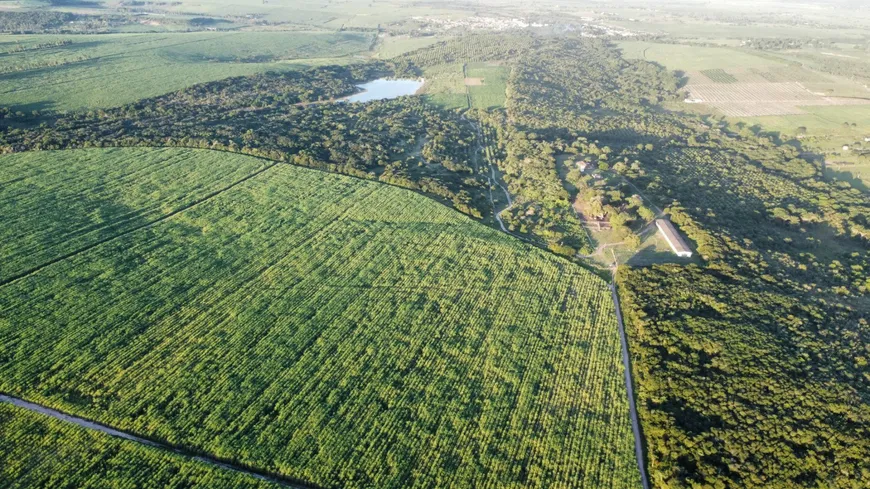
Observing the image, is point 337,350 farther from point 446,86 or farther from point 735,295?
point 446,86

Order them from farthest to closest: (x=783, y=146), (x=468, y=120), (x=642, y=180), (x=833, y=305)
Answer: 1. (x=468, y=120)
2. (x=783, y=146)
3. (x=642, y=180)
4. (x=833, y=305)

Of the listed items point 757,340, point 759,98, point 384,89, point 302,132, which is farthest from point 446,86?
point 757,340

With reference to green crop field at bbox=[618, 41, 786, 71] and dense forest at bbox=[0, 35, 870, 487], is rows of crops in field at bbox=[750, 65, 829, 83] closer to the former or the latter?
green crop field at bbox=[618, 41, 786, 71]

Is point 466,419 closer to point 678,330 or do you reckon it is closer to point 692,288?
point 678,330

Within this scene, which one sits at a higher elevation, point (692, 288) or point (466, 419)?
point (692, 288)

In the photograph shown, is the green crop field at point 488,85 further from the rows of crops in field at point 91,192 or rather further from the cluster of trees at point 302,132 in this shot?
the rows of crops in field at point 91,192

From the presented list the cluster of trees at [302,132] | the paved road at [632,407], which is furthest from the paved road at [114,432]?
the cluster of trees at [302,132]

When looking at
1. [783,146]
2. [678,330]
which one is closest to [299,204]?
[678,330]
